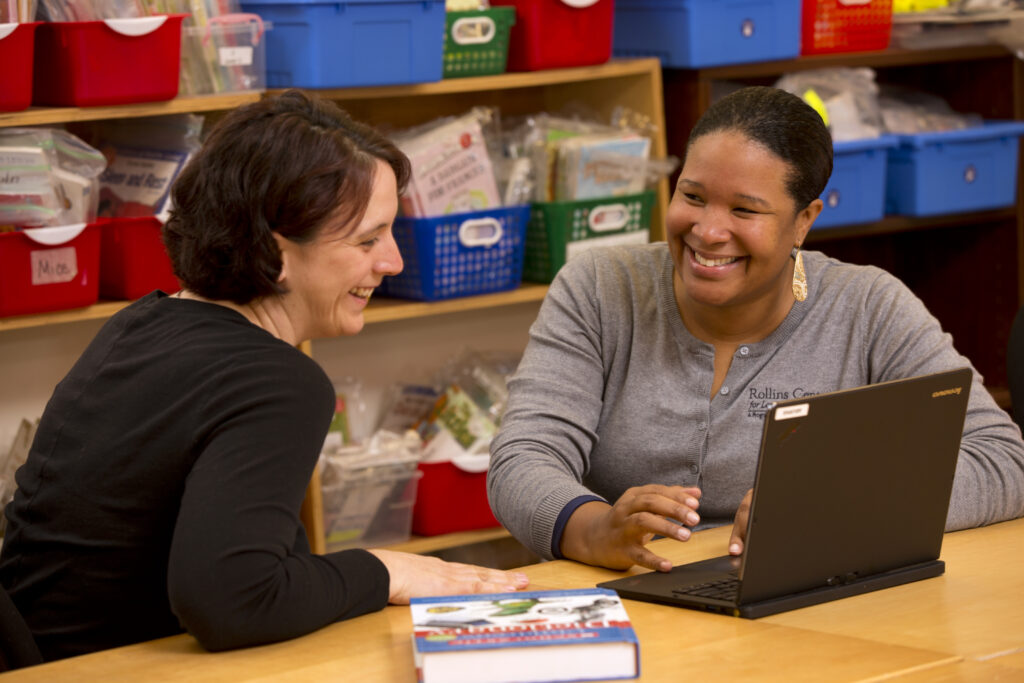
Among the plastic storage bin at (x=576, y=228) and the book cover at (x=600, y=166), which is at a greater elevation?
the book cover at (x=600, y=166)

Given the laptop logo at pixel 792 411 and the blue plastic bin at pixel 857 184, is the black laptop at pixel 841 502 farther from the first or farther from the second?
the blue plastic bin at pixel 857 184

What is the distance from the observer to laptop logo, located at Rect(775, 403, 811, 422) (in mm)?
1296

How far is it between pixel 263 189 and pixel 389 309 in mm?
1447

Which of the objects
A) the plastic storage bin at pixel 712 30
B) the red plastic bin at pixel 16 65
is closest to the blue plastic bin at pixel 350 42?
the red plastic bin at pixel 16 65

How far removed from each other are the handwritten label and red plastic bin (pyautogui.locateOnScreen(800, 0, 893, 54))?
6.07 ft

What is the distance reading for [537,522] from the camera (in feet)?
5.64

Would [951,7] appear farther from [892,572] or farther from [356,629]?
[356,629]

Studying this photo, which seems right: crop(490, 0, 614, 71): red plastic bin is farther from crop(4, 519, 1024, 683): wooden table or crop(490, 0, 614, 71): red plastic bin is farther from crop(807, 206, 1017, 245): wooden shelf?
crop(4, 519, 1024, 683): wooden table

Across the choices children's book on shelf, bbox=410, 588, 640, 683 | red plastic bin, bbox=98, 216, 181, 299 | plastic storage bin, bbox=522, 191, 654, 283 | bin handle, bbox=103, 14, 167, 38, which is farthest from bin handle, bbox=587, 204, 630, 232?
children's book on shelf, bbox=410, 588, 640, 683

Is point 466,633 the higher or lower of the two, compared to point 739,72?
lower

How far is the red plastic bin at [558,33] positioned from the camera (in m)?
2.96

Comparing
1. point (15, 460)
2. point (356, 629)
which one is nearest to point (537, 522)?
point (356, 629)

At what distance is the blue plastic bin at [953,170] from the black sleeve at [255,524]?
2409mm

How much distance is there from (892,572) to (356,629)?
617 millimetres
